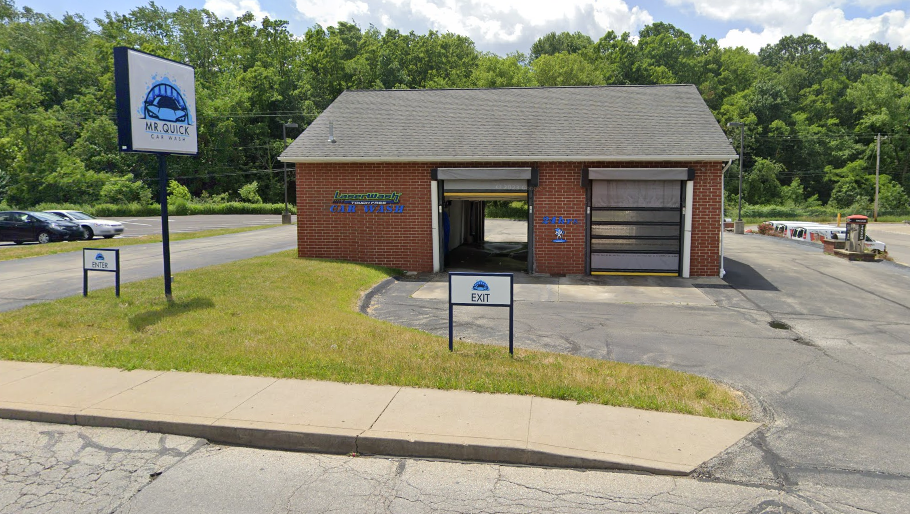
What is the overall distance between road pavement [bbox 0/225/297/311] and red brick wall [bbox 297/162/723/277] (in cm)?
303

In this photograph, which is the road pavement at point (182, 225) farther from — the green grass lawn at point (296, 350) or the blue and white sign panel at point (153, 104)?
the green grass lawn at point (296, 350)

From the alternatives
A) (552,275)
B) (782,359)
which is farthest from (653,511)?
(552,275)

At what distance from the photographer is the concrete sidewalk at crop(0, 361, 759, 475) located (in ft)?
17.5

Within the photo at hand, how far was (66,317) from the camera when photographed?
968 centimetres

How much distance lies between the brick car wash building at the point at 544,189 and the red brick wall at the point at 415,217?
3 centimetres

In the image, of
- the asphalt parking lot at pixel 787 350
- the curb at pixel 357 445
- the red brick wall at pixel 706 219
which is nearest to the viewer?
the asphalt parking lot at pixel 787 350

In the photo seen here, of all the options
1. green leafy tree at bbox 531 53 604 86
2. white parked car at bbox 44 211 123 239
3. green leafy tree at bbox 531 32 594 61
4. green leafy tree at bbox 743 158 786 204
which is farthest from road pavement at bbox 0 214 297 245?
green leafy tree at bbox 531 32 594 61

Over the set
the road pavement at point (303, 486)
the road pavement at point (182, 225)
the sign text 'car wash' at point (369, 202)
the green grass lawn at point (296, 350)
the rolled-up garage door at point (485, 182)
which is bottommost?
the road pavement at point (303, 486)

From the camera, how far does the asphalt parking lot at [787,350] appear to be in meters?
5.06

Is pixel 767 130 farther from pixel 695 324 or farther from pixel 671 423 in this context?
pixel 671 423

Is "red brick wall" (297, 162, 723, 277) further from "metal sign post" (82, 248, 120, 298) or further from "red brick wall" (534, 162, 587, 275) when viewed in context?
"metal sign post" (82, 248, 120, 298)

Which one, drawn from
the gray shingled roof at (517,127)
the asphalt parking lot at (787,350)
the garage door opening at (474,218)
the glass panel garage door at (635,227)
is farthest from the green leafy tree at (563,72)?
A: the asphalt parking lot at (787,350)

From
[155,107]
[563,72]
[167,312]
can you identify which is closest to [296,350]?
[167,312]

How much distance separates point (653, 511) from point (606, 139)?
14164 millimetres
